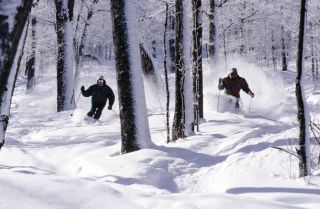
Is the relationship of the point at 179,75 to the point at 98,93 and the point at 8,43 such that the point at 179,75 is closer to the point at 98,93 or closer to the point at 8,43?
the point at 98,93

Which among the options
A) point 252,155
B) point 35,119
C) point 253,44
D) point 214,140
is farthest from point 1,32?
point 253,44

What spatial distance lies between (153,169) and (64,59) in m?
10.2

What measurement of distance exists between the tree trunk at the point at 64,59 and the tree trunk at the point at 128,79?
857 centimetres

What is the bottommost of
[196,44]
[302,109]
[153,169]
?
[153,169]

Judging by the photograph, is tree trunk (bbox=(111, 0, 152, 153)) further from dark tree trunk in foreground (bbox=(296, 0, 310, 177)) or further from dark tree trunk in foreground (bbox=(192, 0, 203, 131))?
dark tree trunk in foreground (bbox=(296, 0, 310, 177))

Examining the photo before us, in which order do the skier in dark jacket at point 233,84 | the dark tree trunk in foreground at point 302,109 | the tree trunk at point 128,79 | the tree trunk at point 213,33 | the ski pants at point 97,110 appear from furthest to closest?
the tree trunk at point 213,33, the skier in dark jacket at point 233,84, the ski pants at point 97,110, the tree trunk at point 128,79, the dark tree trunk in foreground at point 302,109

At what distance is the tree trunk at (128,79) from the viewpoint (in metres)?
7.30

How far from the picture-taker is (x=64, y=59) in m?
15.6

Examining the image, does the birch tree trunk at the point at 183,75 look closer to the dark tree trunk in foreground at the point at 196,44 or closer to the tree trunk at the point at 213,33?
the dark tree trunk in foreground at the point at 196,44

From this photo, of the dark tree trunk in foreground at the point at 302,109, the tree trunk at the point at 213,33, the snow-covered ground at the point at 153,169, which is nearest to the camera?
the snow-covered ground at the point at 153,169

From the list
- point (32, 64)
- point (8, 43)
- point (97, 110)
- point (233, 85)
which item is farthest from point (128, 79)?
point (32, 64)

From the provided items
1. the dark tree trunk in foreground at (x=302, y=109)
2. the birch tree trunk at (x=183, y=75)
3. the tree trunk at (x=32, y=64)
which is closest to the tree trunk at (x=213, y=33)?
the birch tree trunk at (x=183, y=75)

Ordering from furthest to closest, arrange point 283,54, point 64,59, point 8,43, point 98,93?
point 283,54
point 64,59
point 98,93
point 8,43

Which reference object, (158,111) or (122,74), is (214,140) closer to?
(122,74)
